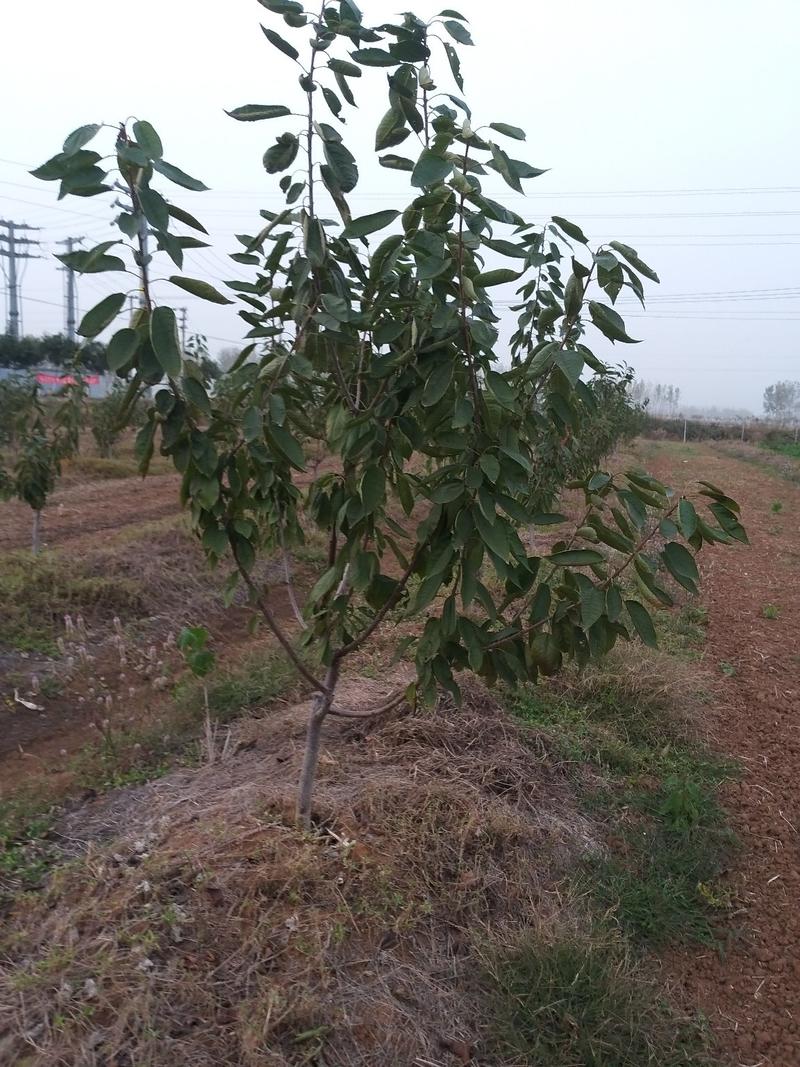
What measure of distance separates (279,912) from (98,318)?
5.95 ft

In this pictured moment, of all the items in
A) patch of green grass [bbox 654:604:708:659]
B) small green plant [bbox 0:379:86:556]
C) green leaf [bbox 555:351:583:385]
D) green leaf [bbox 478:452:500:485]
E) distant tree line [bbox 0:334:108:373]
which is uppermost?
distant tree line [bbox 0:334:108:373]

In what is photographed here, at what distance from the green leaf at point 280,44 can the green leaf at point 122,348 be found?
2.65 ft

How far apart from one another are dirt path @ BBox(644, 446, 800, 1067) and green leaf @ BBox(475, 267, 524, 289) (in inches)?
94.1

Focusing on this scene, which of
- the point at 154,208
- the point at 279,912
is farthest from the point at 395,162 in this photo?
the point at 279,912

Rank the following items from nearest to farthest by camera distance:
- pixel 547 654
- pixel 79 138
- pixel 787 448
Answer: pixel 79 138, pixel 547 654, pixel 787 448

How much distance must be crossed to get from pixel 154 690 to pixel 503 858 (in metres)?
2.71

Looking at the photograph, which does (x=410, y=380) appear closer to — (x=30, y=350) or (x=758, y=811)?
(x=758, y=811)

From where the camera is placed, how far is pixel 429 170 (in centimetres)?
165

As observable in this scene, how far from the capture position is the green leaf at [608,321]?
76.7 inches

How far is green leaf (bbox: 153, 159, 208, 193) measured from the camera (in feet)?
5.19

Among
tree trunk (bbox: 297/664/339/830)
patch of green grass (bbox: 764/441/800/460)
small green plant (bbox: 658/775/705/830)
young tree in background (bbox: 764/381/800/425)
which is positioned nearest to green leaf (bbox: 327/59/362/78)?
tree trunk (bbox: 297/664/339/830)

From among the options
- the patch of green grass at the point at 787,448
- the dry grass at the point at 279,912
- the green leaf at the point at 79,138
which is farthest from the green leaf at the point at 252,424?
the patch of green grass at the point at 787,448

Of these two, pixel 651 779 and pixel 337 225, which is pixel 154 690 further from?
pixel 337 225

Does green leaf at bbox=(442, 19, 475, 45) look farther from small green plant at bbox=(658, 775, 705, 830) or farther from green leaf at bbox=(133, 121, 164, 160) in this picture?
small green plant at bbox=(658, 775, 705, 830)
